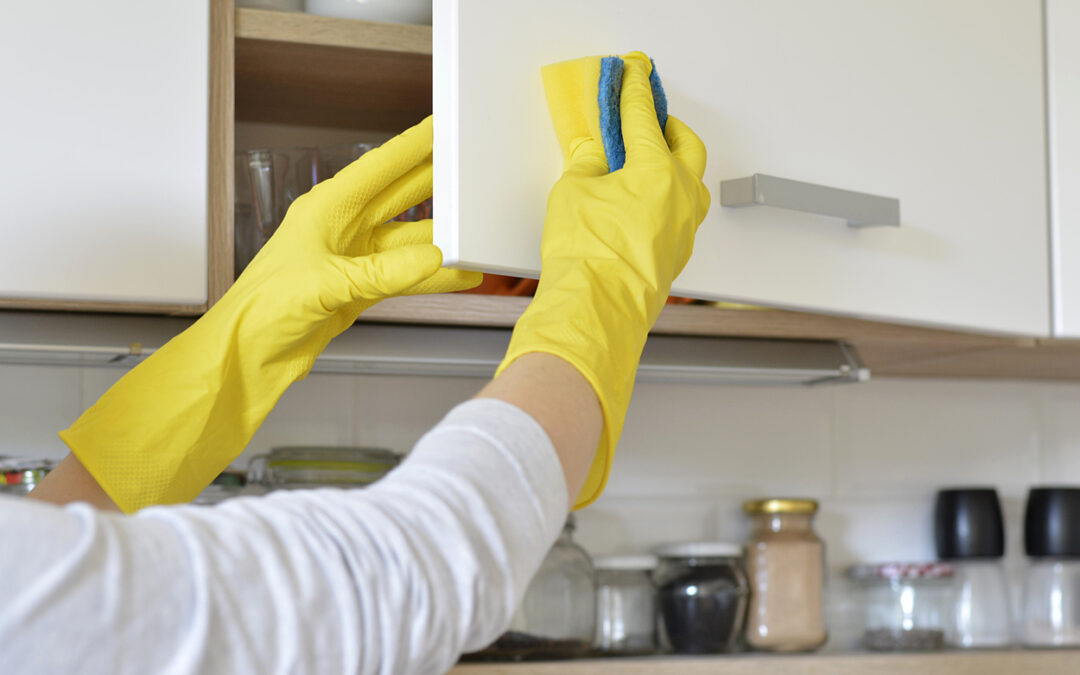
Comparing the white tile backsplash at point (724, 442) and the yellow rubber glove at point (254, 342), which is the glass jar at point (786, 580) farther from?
the yellow rubber glove at point (254, 342)

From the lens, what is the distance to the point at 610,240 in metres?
0.60

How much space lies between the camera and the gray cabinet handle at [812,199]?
686mm

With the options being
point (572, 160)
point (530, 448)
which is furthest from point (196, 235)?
point (530, 448)

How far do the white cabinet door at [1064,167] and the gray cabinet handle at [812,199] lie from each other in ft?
0.85

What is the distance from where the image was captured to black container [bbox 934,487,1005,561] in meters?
1.30

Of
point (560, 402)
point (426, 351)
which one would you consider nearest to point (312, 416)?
point (426, 351)

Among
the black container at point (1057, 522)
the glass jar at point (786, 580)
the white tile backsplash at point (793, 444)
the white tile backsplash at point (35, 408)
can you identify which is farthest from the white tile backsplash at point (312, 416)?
the black container at point (1057, 522)

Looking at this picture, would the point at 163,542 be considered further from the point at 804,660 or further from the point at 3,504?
the point at 804,660

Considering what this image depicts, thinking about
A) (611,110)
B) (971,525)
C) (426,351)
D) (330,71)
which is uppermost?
(330,71)

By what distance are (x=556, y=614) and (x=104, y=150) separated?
61 centimetres

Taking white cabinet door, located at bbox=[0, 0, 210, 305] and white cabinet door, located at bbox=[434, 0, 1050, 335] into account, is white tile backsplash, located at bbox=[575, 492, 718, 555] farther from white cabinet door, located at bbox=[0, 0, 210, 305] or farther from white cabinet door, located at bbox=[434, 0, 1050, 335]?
white cabinet door, located at bbox=[0, 0, 210, 305]

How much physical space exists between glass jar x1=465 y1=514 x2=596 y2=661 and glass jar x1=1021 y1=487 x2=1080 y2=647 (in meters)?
0.59

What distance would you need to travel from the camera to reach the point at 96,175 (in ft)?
2.56

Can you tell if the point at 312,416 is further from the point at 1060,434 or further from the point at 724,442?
the point at 1060,434
